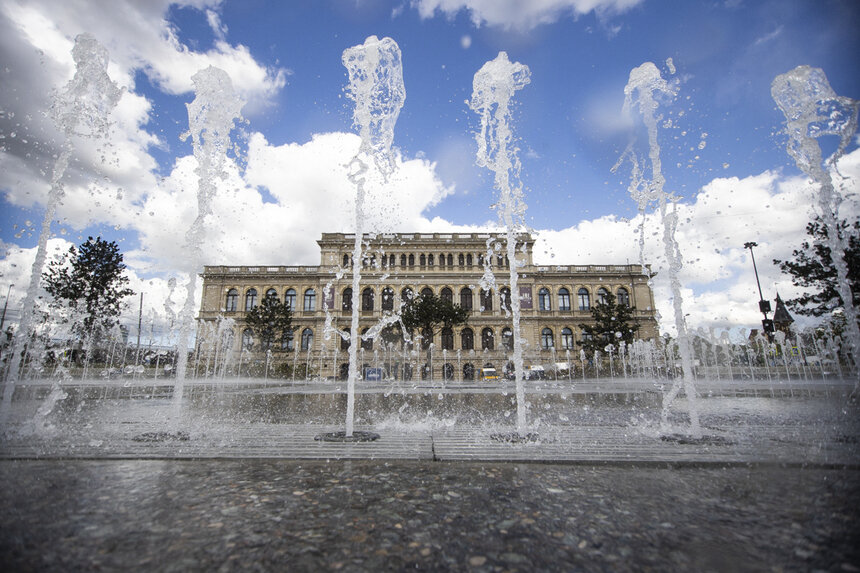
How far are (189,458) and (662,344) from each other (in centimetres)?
4107

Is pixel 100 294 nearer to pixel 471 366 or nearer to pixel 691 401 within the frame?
pixel 471 366

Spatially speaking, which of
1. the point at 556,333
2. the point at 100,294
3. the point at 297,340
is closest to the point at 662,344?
the point at 556,333

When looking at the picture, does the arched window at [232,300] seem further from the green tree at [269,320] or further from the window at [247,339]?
the green tree at [269,320]

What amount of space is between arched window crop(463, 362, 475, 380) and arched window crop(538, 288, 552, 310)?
9059mm

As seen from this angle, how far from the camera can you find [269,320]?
3145cm

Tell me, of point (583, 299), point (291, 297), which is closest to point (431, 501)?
point (291, 297)

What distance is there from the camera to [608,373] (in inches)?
1115

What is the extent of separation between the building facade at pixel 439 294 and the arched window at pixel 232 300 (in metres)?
0.08

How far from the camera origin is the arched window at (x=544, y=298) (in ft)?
129

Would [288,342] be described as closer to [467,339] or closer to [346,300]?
[346,300]

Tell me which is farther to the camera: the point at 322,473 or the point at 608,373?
the point at 608,373

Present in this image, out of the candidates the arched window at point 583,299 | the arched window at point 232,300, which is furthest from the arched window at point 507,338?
the arched window at point 232,300

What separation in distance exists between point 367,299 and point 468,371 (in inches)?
445

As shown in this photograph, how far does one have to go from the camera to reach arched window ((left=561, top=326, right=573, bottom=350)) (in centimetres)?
3806
